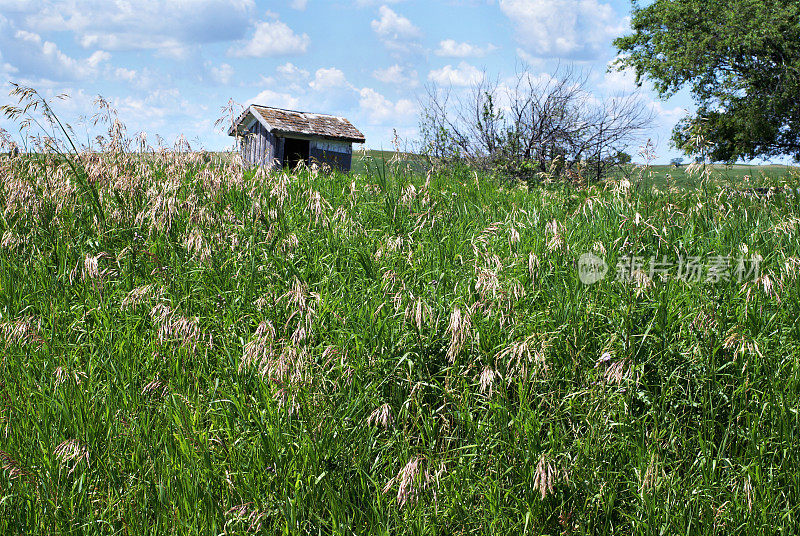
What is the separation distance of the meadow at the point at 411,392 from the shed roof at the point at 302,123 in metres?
13.7

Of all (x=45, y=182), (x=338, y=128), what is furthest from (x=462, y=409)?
(x=338, y=128)

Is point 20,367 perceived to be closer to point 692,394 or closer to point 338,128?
point 692,394

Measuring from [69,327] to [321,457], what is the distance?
2.33m

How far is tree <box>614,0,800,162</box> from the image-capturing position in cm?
1984

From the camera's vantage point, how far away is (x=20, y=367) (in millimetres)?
3207

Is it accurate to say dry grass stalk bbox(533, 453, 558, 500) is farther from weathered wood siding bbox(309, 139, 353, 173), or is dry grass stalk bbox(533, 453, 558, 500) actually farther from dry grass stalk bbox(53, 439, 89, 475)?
weathered wood siding bbox(309, 139, 353, 173)

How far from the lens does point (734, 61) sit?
2139 cm

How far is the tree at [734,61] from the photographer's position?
1984 cm

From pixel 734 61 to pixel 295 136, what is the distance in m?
16.8

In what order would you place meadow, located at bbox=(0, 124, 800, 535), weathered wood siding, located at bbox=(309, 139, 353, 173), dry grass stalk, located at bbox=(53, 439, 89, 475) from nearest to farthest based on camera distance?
meadow, located at bbox=(0, 124, 800, 535), dry grass stalk, located at bbox=(53, 439, 89, 475), weathered wood siding, located at bbox=(309, 139, 353, 173)

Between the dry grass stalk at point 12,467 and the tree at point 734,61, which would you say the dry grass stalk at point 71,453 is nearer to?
the dry grass stalk at point 12,467

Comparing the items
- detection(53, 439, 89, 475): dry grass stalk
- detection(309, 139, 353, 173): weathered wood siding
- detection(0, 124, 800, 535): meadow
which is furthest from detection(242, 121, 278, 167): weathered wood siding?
detection(53, 439, 89, 475): dry grass stalk

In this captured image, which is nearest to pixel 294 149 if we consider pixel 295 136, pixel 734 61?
pixel 295 136

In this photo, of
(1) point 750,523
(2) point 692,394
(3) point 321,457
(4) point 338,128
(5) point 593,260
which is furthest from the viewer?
(4) point 338,128
